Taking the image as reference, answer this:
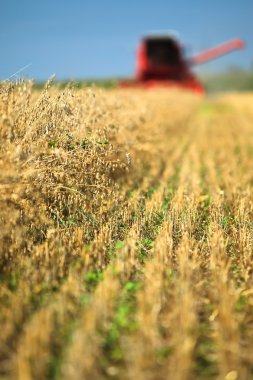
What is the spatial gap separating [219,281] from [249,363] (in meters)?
0.74

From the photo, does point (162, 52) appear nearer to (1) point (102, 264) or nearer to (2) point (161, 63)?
(2) point (161, 63)

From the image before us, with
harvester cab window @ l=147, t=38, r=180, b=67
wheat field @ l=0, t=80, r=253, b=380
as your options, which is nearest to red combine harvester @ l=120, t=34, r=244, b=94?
harvester cab window @ l=147, t=38, r=180, b=67

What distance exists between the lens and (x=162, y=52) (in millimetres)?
22484

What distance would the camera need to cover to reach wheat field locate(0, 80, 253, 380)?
2.31m

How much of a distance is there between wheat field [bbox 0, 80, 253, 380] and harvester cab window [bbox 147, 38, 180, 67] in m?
17.7

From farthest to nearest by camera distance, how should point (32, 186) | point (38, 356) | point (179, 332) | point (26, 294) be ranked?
point (32, 186)
point (26, 294)
point (179, 332)
point (38, 356)

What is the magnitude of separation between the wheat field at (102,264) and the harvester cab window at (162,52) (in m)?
17.7

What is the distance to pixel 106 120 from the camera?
215 inches

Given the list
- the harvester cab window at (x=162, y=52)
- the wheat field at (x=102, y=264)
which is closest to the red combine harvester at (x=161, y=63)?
the harvester cab window at (x=162, y=52)

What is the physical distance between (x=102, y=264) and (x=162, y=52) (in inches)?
816

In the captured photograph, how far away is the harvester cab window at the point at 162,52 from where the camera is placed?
22.2 m

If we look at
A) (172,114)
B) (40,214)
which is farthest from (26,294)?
(172,114)

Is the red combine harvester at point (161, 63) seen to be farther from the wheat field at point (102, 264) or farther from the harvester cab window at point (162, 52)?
the wheat field at point (102, 264)

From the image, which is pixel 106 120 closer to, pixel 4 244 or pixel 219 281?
pixel 4 244
